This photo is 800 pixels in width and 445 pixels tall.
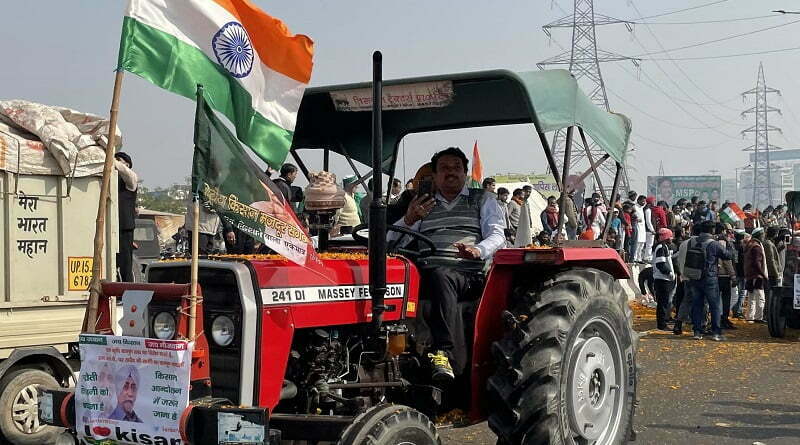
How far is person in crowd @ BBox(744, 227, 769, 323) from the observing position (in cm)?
1633

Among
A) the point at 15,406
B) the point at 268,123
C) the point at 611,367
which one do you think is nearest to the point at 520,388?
the point at 611,367

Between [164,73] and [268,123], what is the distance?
62 centimetres

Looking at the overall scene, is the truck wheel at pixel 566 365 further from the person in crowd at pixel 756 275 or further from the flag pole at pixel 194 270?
the person in crowd at pixel 756 275

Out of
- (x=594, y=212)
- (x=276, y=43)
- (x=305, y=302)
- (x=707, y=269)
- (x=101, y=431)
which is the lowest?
(x=101, y=431)

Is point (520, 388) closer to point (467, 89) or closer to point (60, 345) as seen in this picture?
point (467, 89)

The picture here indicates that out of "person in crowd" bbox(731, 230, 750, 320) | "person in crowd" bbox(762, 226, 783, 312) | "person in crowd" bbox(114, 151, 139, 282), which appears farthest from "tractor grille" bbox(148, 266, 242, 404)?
"person in crowd" bbox(731, 230, 750, 320)

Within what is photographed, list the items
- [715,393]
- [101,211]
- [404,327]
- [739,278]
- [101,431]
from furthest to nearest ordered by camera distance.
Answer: [739,278] → [715,393] → [404,327] → [101,211] → [101,431]

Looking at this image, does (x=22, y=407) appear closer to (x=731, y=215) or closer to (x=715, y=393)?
(x=715, y=393)

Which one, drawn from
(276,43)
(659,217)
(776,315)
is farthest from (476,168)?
(659,217)

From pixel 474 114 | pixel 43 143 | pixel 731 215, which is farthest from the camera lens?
pixel 731 215

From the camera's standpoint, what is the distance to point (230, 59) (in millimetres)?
4754

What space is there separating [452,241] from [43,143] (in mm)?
3362

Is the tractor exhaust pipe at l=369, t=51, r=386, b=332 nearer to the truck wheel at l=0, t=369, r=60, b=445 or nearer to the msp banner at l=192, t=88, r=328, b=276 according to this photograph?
the msp banner at l=192, t=88, r=328, b=276

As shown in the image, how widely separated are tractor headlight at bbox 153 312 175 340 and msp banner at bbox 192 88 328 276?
528mm
